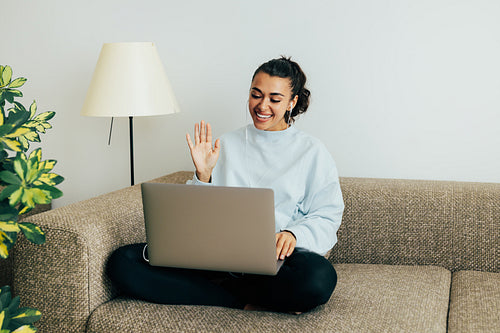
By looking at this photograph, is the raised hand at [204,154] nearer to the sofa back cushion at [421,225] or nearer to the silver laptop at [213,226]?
the silver laptop at [213,226]

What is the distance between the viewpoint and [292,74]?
6.35 ft

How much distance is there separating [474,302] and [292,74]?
0.91 metres

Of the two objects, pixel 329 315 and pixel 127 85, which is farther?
pixel 127 85

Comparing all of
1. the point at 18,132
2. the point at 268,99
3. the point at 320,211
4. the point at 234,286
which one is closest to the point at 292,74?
the point at 268,99

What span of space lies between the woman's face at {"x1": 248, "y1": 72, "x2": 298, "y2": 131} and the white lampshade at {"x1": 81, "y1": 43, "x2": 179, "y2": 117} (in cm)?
43

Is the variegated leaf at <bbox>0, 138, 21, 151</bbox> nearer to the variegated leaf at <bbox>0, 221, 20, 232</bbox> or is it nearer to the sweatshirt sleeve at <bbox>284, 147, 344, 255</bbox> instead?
A: the variegated leaf at <bbox>0, 221, 20, 232</bbox>

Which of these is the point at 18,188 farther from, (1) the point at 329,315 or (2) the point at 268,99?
(2) the point at 268,99

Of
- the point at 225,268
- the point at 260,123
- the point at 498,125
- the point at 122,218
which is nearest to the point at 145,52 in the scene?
the point at 260,123

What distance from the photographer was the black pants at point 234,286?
1495 millimetres

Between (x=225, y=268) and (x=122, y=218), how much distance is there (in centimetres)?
44

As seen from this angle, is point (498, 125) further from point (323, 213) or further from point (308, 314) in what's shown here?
point (308, 314)

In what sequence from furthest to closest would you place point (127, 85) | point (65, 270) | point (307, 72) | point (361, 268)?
1. point (307, 72)
2. point (127, 85)
3. point (361, 268)
4. point (65, 270)

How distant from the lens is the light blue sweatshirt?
1790 mm

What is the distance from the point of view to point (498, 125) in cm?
209
